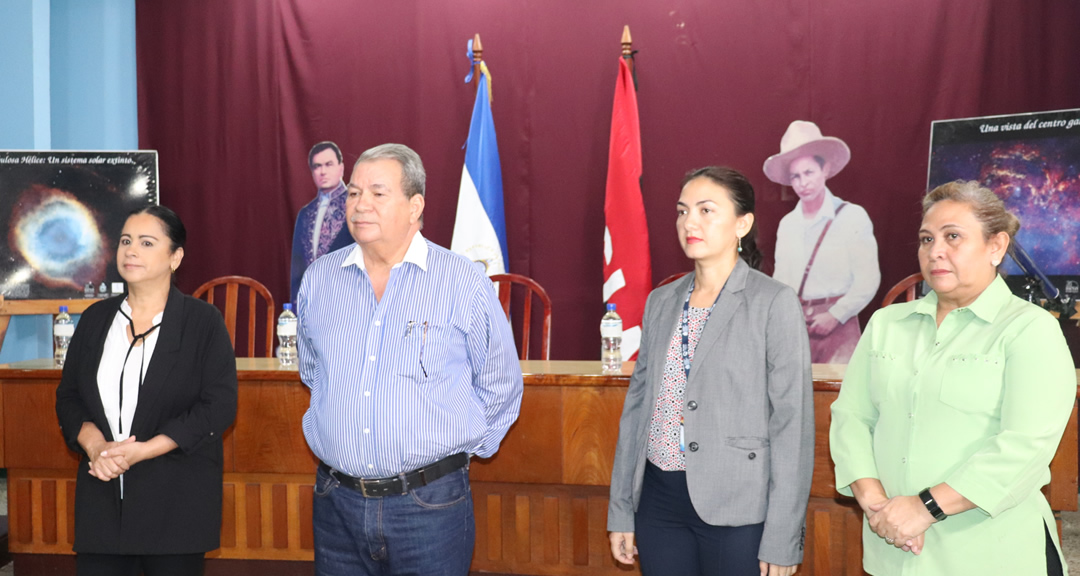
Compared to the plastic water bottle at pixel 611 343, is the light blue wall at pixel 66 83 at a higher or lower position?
higher

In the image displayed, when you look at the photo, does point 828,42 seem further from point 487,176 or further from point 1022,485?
point 1022,485

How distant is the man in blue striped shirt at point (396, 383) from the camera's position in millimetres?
1754

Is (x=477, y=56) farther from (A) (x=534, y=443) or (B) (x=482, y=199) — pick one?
(A) (x=534, y=443)

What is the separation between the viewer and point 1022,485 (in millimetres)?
1505

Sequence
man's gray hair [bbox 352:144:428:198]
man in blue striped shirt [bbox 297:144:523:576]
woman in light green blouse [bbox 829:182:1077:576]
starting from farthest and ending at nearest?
man's gray hair [bbox 352:144:428:198], man in blue striped shirt [bbox 297:144:523:576], woman in light green blouse [bbox 829:182:1077:576]

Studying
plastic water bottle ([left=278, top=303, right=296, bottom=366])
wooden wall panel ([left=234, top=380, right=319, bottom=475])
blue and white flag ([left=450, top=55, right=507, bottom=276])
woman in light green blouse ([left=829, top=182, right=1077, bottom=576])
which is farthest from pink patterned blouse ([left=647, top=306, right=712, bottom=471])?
blue and white flag ([left=450, top=55, right=507, bottom=276])

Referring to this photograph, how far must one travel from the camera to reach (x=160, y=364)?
2041 mm

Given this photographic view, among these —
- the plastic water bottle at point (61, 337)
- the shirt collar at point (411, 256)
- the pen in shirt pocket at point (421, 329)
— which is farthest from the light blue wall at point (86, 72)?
the pen in shirt pocket at point (421, 329)

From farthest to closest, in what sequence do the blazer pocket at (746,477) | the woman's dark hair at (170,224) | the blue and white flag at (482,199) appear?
1. the blue and white flag at (482,199)
2. the woman's dark hair at (170,224)
3. the blazer pocket at (746,477)

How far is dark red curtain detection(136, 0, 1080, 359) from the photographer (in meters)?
4.52

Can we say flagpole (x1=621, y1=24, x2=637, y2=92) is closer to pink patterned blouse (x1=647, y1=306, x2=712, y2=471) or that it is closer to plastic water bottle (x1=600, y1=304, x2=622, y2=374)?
plastic water bottle (x1=600, y1=304, x2=622, y2=374)

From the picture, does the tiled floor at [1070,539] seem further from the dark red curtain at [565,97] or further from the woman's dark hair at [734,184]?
the woman's dark hair at [734,184]

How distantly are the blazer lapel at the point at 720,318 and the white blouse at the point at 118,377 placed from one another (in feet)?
4.42

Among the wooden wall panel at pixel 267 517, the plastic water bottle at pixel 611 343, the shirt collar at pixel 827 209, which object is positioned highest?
the shirt collar at pixel 827 209
